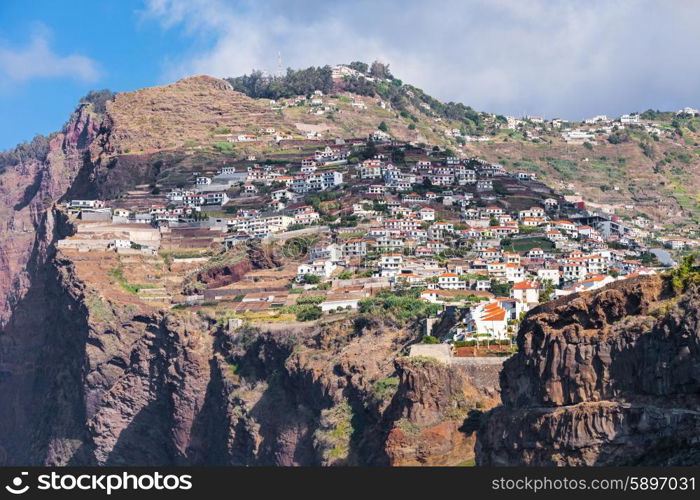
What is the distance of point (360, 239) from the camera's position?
104 m

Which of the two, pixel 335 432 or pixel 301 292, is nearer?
pixel 335 432

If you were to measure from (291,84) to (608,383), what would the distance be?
133 metres

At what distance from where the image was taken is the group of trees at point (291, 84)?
172 metres

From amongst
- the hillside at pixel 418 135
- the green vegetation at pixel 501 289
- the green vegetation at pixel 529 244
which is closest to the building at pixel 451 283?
the green vegetation at pixel 501 289

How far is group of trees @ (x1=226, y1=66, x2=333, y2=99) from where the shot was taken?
563 ft

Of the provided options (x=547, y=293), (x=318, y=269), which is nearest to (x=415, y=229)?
(x=318, y=269)

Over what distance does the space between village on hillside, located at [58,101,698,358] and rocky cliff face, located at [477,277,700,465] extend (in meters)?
19.3

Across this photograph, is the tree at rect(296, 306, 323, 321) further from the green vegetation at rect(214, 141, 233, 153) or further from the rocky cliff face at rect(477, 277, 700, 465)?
the green vegetation at rect(214, 141, 233, 153)

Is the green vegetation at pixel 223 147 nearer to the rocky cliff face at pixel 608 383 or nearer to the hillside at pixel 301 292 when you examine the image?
the hillside at pixel 301 292

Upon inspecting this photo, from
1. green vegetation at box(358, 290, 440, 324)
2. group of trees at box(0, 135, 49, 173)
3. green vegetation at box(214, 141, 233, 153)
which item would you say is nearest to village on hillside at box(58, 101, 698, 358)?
green vegetation at box(358, 290, 440, 324)

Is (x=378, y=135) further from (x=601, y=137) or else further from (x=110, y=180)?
(x=601, y=137)

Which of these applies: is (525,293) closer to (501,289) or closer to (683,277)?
(501,289)

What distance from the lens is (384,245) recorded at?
10262 centimetres

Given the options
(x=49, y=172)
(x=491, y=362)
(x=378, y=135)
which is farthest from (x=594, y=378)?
(x=49, y=172)
